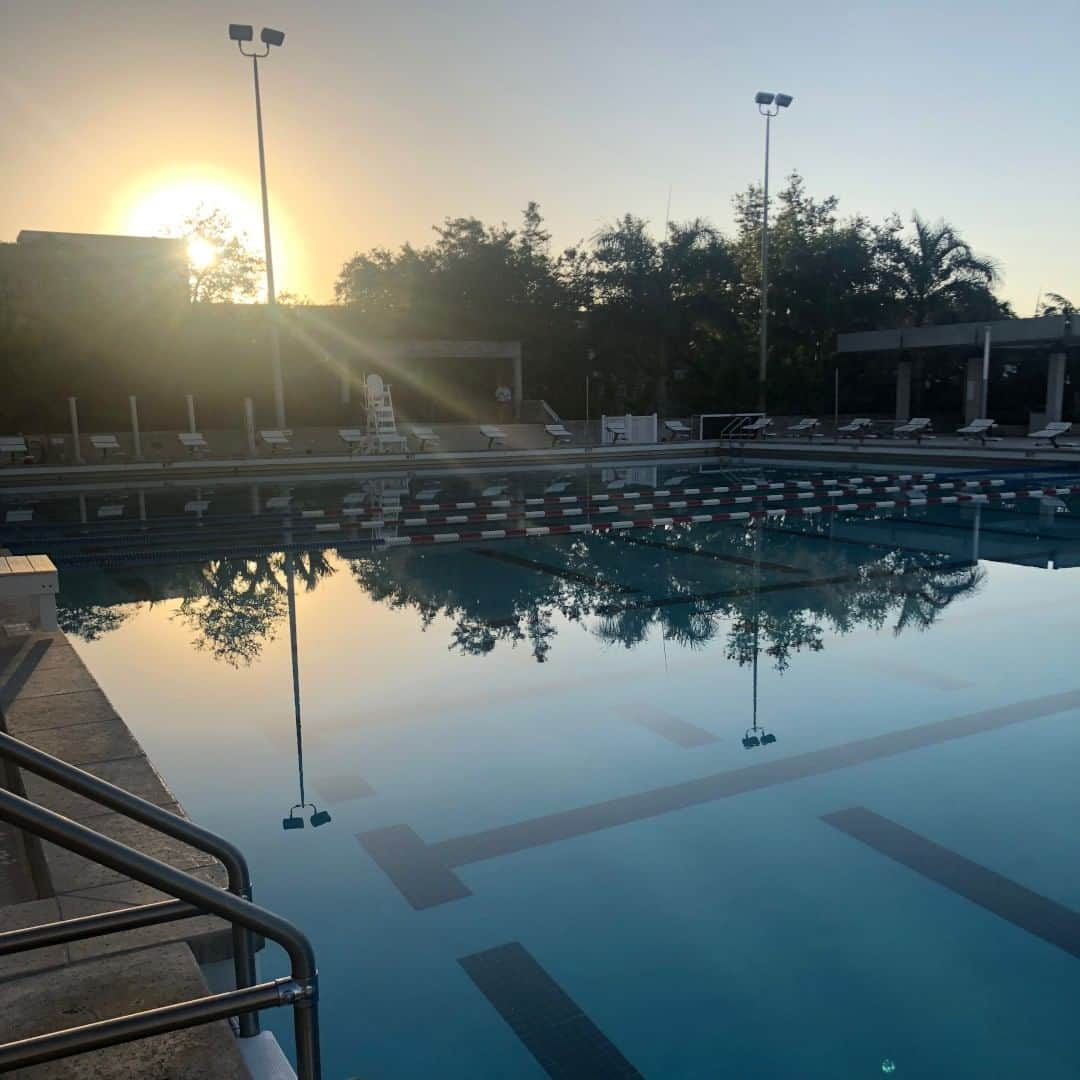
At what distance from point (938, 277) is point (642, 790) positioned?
A: 32.2 meters

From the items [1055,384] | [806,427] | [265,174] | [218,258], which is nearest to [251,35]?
[265,174]

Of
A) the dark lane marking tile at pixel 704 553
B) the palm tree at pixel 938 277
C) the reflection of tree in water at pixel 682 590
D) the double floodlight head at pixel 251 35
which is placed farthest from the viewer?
the palm tree at pixel 938 277

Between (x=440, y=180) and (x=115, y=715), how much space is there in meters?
31.1

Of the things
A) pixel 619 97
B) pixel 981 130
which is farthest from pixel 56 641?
pixel 981 130

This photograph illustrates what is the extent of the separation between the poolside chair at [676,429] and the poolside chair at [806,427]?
10.1 feet

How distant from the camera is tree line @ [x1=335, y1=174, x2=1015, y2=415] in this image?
1228 inches

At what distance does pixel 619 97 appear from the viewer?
64.3 ft

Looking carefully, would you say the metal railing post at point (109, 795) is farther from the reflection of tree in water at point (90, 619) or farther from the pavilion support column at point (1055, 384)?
the pavilion support column at point (1055, 384)

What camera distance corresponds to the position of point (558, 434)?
2581cm

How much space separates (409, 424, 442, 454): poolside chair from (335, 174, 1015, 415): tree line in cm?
500

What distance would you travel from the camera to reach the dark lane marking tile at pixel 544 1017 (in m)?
2.64

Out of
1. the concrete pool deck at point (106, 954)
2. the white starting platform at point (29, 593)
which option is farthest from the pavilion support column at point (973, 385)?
the concrete pool deck at point (106, 954)

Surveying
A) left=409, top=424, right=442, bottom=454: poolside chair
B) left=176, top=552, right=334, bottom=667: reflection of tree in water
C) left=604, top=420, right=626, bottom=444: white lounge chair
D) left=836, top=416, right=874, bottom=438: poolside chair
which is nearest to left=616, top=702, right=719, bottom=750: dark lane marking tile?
left=176, top=552, right=334, bottom=667: reflection of tree in water

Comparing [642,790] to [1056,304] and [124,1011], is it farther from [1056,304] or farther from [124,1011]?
[1056,304]
